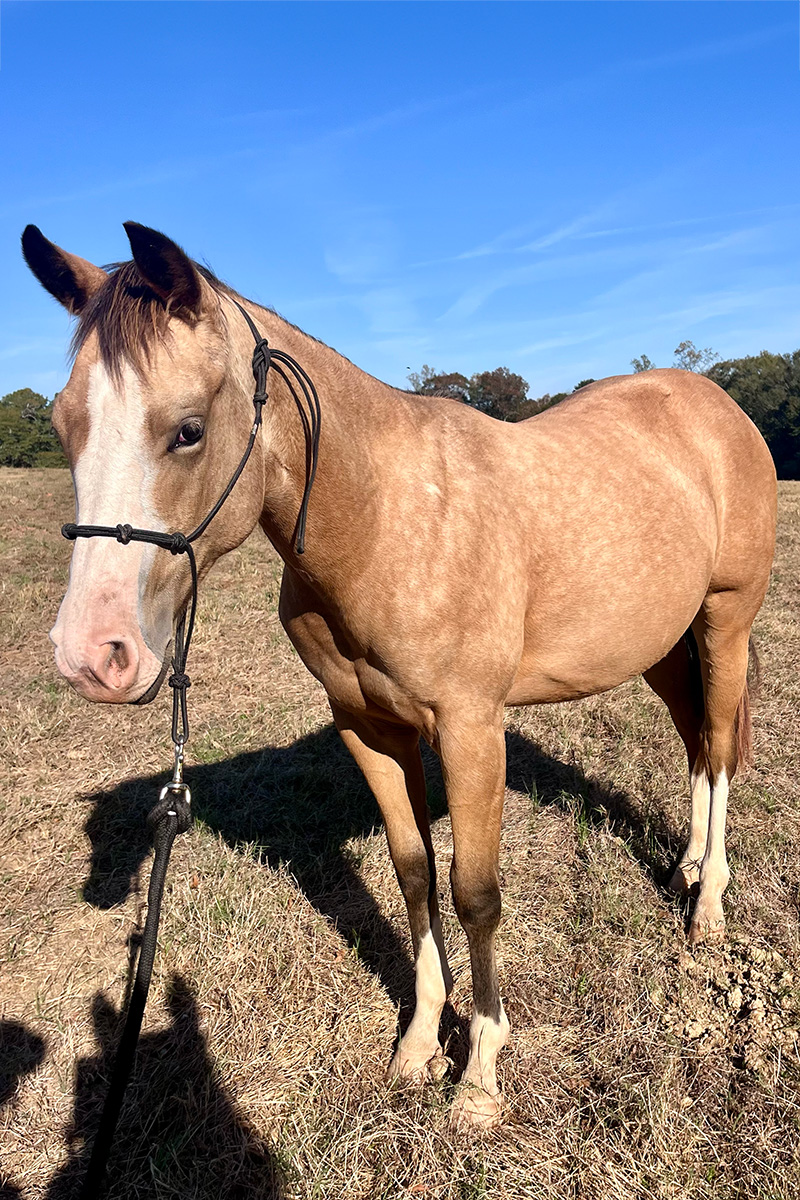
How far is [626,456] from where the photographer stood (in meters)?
2.91

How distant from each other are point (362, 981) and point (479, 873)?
101cm

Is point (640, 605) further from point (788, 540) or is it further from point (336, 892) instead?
point (788, 540)

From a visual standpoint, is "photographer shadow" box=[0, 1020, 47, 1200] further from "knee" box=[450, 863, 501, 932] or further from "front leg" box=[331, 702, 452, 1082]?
"knee" box=[450, 863, 501, 932]

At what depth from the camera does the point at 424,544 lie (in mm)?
2137

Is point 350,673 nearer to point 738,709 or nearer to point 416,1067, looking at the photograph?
point 416,1067

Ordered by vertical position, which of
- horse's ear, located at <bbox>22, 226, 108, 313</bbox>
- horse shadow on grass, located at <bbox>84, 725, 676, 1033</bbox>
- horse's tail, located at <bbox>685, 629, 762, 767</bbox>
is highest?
horse's ear, located at <bbox>22, 226, 108, 313</bbox>

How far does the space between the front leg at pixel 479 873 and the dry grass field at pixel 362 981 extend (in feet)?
0.34

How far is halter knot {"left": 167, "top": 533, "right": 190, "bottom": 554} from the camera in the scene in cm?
164

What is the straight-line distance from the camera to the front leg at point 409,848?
102 inches

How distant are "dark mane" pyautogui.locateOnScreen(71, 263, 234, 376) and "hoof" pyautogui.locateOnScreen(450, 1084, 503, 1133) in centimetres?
247

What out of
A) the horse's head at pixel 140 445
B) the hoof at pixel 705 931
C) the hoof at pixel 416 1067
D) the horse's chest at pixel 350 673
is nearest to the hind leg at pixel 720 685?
the hoof at pixel 705 931

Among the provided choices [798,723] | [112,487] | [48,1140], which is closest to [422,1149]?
[48,1140]

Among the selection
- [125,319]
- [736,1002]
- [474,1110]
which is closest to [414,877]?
[474,1110]

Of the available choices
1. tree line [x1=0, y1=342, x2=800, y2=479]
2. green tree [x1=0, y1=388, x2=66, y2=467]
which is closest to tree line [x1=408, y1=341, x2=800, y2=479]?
tree line [x1=0, y1=342, x2=800, y2=479]
